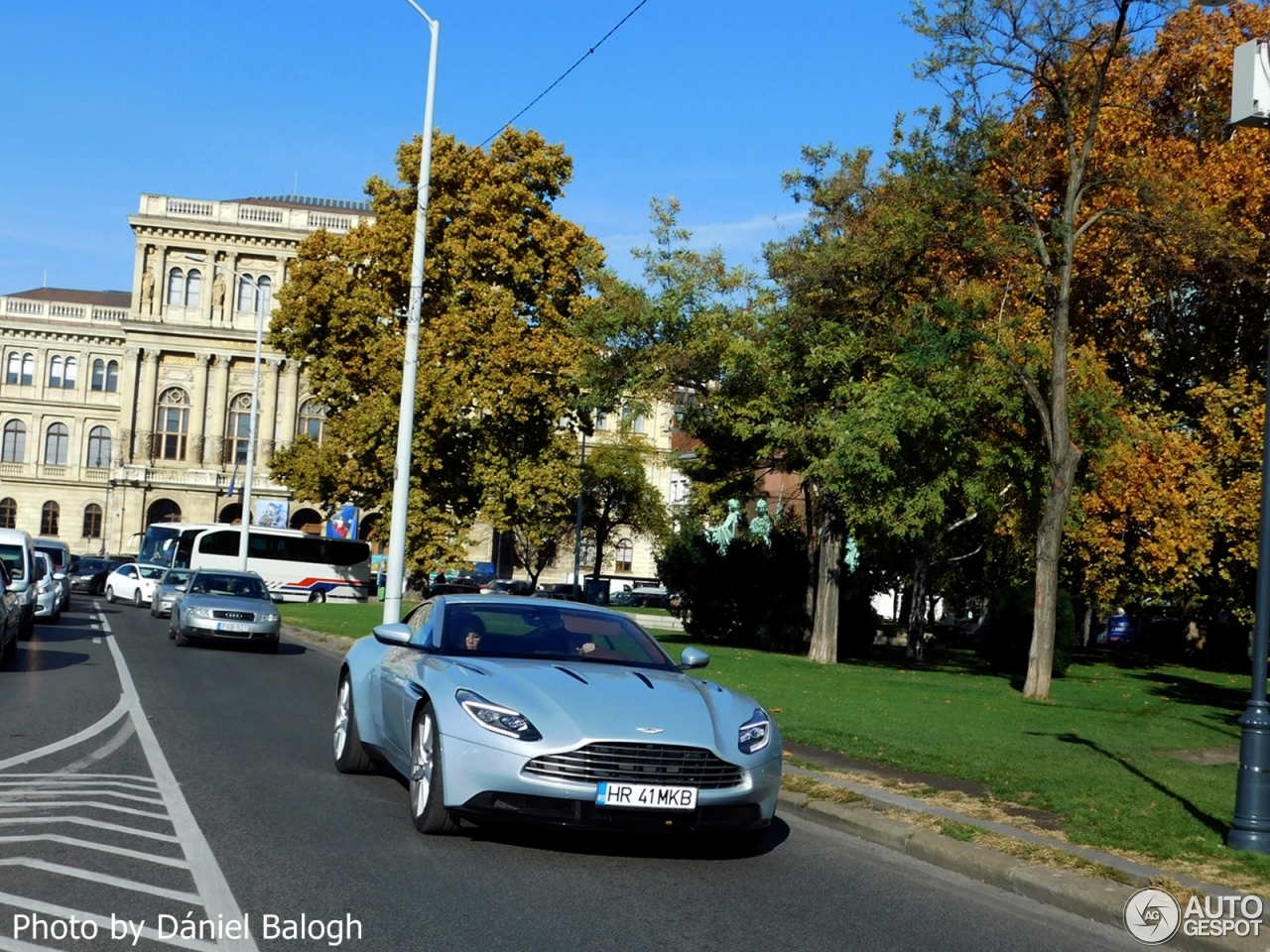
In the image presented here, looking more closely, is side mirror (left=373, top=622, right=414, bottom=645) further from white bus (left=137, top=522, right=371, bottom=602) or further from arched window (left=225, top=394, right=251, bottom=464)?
arched window (left=225, top=394, right=251, bottom=464)

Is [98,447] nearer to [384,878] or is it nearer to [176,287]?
[176,287]

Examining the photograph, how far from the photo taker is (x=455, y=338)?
44.1m

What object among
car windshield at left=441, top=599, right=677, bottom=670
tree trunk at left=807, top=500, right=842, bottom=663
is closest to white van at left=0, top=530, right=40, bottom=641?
tree trunk at left=807, top=500, right=842, bottom=663

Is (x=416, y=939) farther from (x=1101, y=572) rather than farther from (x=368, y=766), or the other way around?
(x=1101, y=572)

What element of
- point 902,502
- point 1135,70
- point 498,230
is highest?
point 1135,70

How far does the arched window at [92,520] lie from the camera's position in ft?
319

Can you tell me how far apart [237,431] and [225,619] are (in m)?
66.0

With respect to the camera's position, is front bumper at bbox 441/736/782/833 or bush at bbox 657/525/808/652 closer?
front bumper at bbox 441/736/782/833

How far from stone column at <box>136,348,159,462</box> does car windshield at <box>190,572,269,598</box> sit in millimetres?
63206

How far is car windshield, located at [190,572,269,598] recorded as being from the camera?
28562 mm

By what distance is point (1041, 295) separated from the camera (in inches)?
1341

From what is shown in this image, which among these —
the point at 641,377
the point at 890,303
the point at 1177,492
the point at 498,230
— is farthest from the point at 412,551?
the point at 1177,492

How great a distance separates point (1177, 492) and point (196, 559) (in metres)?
41.1
